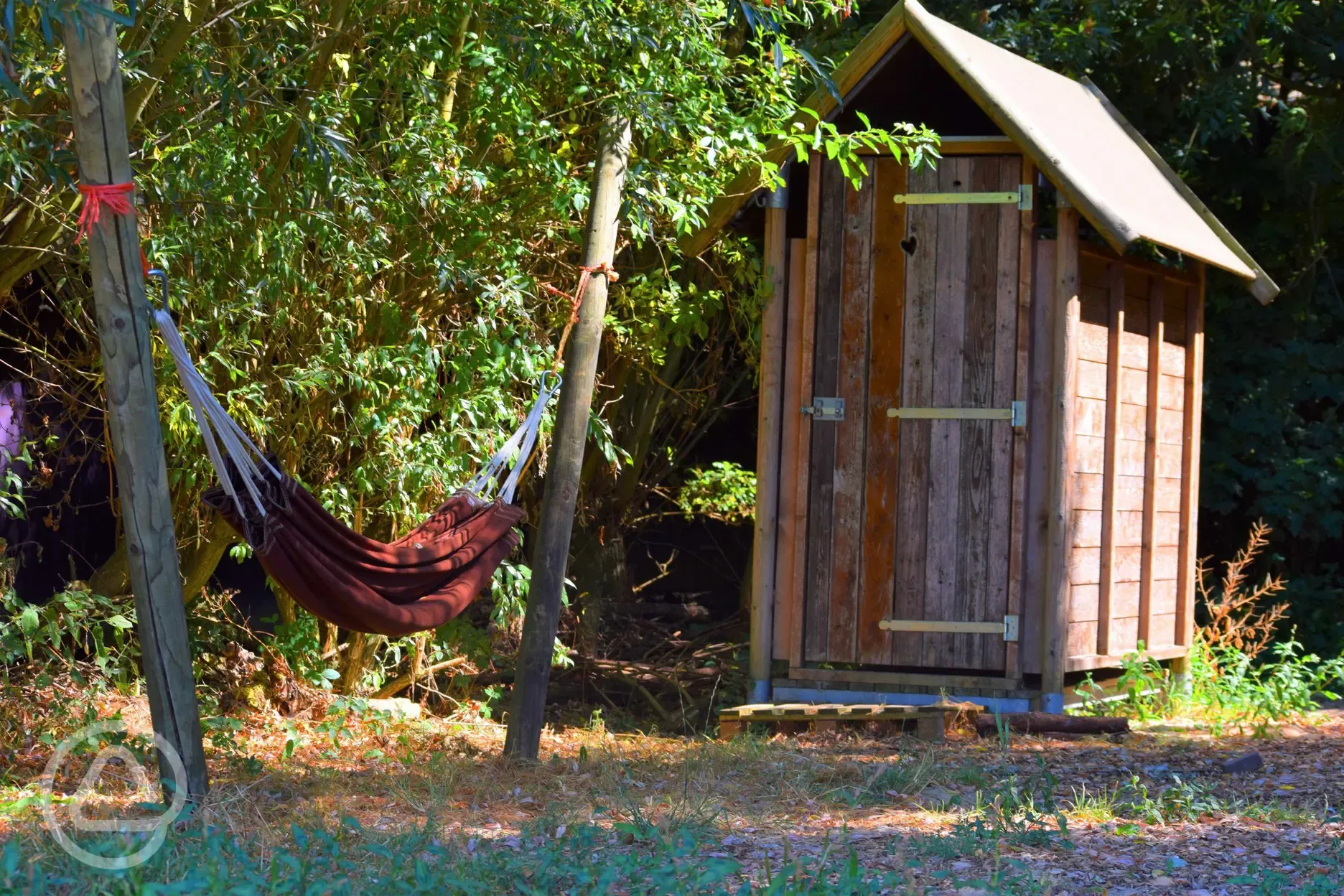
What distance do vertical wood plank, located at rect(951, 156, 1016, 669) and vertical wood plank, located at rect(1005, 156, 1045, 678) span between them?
47mm

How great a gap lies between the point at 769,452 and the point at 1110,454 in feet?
5.53

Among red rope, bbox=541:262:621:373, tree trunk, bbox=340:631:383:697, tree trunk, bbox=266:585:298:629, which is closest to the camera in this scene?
red rope, bbox=541:262:621:373

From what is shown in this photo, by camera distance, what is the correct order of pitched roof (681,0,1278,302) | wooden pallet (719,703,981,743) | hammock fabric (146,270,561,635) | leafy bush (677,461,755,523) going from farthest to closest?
1. leafy bush (677,461,755,523)
2. pitched roof (681,0,1278,302)
3. wooden pallet (719,703,981,743)
4. hammock fabric (146,270,561,635)

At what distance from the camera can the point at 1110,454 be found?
22.2 feet

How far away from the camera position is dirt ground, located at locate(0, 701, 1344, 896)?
396cm

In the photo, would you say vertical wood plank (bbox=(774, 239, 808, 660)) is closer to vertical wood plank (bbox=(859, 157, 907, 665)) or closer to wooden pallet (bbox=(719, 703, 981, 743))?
vertical wood plank (bbox=(859, 157, 907, 665))

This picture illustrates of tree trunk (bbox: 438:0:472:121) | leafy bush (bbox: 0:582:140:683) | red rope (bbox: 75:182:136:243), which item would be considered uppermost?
tree trunk (bbox: 438:0:472:121)

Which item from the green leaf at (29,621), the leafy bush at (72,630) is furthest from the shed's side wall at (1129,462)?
the green leaf at (29,621)

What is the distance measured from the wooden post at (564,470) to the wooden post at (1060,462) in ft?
7.18

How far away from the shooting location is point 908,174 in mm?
6520

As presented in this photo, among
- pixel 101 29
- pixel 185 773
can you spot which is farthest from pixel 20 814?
pixel 101 29

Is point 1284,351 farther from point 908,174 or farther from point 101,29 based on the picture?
point 101,29

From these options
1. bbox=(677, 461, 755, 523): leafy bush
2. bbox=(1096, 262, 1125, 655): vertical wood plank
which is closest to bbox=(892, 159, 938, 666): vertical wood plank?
bbox=(1096, 262, 1125, 655): vertical wood plank

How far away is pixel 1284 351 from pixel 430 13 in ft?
20.1
